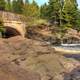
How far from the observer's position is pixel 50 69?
680 inches

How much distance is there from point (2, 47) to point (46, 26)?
43.8m

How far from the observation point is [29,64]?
17.0 m

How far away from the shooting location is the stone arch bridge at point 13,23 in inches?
1946

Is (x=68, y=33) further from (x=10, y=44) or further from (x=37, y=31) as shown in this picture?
(x=10, y=44)

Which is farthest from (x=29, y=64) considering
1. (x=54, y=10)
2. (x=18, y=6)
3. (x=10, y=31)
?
A: (x=18, y=6)

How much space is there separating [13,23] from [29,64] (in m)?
35.3

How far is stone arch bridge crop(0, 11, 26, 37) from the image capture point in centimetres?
4943

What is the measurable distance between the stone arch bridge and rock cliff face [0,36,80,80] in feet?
88.9

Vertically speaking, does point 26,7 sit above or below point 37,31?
above

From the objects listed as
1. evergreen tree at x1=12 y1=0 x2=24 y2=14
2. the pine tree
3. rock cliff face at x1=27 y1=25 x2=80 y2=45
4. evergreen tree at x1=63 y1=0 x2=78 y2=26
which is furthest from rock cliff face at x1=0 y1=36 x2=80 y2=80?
evergreen tree at x1=12 y1=0 x2=24 y2=14

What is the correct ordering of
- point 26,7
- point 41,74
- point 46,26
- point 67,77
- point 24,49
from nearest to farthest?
1. point 41,74
2. point 67,77
3. point 24,49
4. point 46,26
5. point 26,7

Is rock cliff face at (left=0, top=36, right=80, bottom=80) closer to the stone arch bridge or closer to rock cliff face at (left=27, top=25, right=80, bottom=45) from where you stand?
the stone arch bridge

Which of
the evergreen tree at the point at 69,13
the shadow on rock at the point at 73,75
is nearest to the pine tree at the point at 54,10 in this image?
the evergreen tree at the point at 69,13

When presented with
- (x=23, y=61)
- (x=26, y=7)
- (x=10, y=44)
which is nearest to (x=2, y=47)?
(x=10, y=44)
